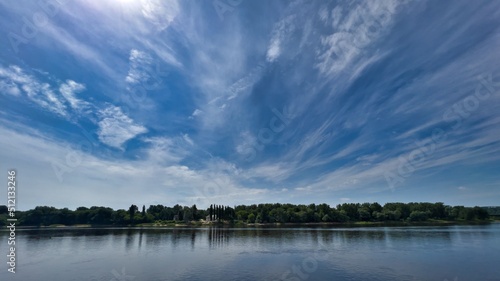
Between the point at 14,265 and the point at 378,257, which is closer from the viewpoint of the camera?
the point at 14,265

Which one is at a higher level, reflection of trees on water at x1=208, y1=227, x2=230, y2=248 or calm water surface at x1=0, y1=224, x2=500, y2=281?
calm water surface at x1=0, y1=224, x2=500, y2=281

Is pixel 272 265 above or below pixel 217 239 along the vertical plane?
above

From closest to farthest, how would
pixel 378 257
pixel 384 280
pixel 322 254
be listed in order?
pixel 384 280
pixel 378 257
pixel 322 254

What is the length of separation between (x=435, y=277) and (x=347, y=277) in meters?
14.6

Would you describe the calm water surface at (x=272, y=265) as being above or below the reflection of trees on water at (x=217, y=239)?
above

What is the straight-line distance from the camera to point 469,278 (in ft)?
142

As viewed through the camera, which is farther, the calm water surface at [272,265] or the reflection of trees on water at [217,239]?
the reflection of trees on water at [217,239]

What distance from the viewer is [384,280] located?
42.6 meters

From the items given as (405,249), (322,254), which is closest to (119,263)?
(322,254)

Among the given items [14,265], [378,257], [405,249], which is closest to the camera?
[14,265]

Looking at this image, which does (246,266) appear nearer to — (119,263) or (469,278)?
(119,263)

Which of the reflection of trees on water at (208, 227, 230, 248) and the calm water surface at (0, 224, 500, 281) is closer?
the calm water surface at (0, 224, 500, 281)

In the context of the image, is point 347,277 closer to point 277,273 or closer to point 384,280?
point 384,280

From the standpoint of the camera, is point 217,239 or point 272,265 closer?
point 272,265
